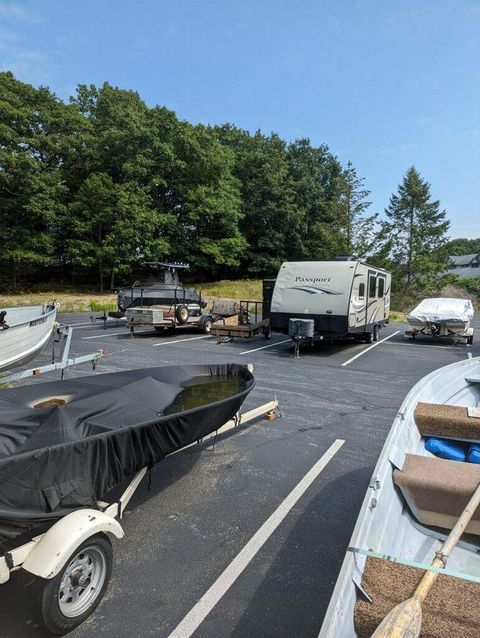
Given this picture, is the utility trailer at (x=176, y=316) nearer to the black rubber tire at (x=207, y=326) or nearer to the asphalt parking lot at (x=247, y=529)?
the black rubber tire at (x=207, y=326)

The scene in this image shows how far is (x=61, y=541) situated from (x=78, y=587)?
493 millimetres

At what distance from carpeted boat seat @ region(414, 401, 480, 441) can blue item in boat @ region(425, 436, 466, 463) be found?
0.07m

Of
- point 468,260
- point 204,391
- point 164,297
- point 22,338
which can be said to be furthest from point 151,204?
point 468,260

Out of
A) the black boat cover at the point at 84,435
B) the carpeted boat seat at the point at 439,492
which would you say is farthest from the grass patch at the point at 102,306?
the carpeted boat seat at the point at 439,492

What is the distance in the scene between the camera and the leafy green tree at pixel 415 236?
38688 millimetres

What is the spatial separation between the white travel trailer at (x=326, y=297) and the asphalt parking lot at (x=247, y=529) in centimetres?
434

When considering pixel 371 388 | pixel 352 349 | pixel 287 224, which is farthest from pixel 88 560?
pixel 287 224

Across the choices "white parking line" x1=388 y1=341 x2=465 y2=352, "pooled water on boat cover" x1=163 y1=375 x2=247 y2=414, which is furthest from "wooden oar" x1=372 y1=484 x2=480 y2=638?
"white parking line" x1=388 y1=341 x2=465 y2=352

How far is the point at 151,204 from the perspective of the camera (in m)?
38.1

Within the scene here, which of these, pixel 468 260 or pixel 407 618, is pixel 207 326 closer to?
pixel 407 618

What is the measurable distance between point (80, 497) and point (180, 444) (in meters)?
1.08

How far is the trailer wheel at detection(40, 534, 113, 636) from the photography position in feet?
8.05

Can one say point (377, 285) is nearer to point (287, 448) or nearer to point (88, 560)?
point (287, 448)

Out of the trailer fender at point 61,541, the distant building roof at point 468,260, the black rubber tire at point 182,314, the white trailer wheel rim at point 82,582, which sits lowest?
the white trailer wheel rim at point 82,582
